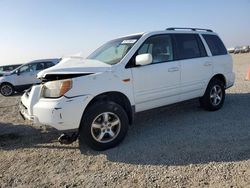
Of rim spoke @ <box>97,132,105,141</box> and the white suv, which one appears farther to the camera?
rim spoke @ <box>97,132,105,141</box>

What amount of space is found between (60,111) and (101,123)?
2.40ft

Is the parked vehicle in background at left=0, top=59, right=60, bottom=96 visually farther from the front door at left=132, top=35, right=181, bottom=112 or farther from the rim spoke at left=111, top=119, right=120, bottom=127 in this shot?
the rim spoke at left=111, top=119, right=120, bottom=127

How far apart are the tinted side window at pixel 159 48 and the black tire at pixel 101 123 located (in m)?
1.25

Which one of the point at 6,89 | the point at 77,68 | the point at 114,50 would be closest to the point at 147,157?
the point at 77,68

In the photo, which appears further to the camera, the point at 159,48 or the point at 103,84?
the point at 159,48

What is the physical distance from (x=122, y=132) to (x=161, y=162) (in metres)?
1.02

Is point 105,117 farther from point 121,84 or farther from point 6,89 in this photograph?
point 6,89

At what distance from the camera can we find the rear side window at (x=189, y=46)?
6.35 meters

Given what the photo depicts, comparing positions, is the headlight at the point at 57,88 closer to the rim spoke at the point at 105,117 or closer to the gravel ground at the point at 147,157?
the gravel ground at the point at 147,157

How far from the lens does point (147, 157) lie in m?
4.61

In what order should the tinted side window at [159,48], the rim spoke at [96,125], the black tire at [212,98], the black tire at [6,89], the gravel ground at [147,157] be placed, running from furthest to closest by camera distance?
the black tire at [6,89], the black tire at [212,98], the tinted side window at [159,48], the rim spoke at [96,125], the gravel ground at [147,157]

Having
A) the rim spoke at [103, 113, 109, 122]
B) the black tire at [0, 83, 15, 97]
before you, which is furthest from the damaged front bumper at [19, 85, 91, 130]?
the black tire at [0, 83, 15, 97]

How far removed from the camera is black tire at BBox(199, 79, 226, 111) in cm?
697

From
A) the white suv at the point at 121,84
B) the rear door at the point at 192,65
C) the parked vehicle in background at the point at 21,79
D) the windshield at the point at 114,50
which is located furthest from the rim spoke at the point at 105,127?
the parked vehicle in background at the point at 21,79
